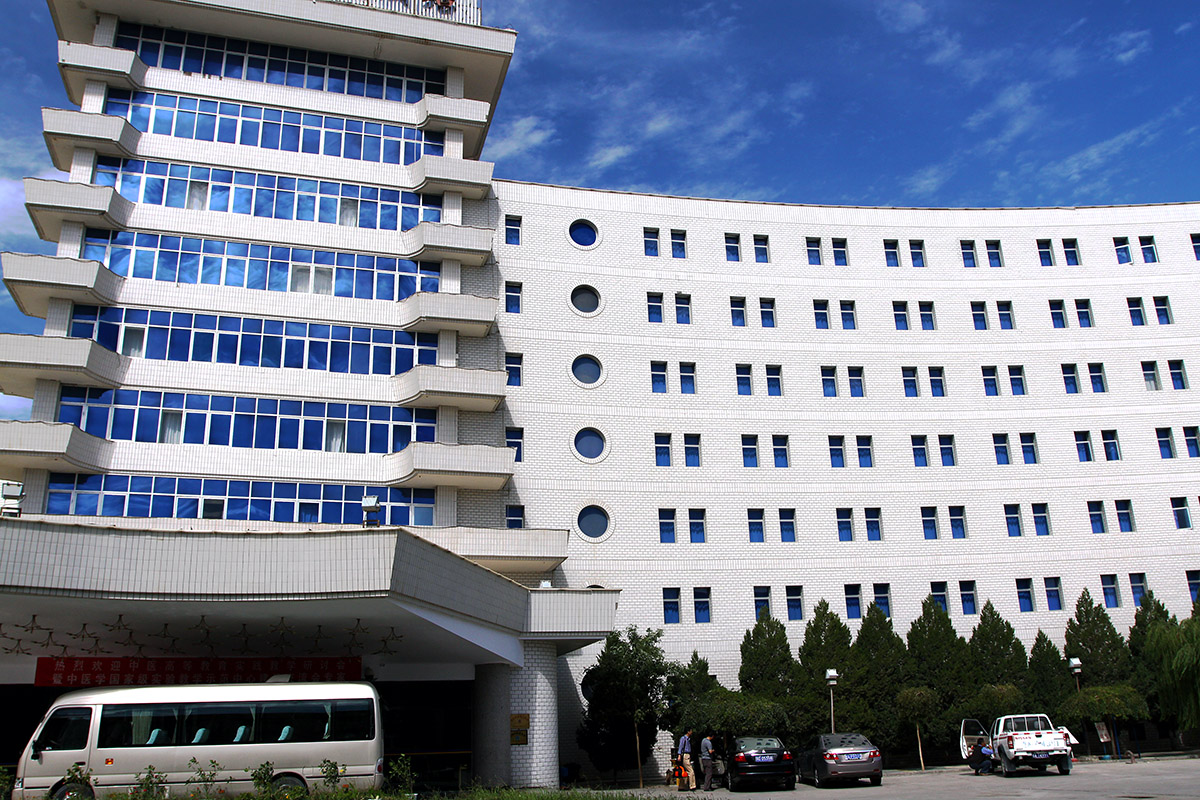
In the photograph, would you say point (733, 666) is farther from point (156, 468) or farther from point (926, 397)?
point (156, 468)

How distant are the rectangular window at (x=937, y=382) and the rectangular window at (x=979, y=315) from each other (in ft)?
9.35

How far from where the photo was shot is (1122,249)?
43.5 m

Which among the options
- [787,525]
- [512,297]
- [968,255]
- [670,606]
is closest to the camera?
[670,606]

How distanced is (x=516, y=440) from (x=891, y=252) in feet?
64.8

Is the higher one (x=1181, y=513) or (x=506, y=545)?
(x=1181, y=513)

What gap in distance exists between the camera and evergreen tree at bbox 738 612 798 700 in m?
33.6

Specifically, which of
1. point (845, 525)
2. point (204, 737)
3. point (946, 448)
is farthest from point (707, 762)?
point (946, 448)

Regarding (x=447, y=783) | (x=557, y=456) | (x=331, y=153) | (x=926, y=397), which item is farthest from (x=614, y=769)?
(x=331, y=153)

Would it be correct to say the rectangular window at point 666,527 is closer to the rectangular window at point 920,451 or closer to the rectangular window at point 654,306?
the rectangular window at point 654,306

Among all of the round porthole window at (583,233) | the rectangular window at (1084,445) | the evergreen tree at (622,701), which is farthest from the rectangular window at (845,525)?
the round porthole window at (583,233)

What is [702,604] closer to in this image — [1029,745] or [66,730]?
[1029,745]

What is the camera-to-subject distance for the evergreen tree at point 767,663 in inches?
1321

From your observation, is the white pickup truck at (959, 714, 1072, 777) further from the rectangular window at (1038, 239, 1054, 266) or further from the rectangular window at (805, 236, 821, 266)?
the rectangular window at (1038, 239, 1054, 266)

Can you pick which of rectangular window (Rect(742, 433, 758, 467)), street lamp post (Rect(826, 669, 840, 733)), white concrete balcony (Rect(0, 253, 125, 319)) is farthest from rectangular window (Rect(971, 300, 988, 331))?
white concrete balcony (Rect(0, 253, 125, 319))
